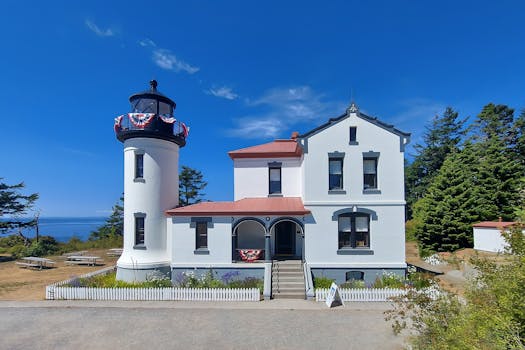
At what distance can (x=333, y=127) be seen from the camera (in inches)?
603

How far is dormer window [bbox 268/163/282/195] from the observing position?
1825cm

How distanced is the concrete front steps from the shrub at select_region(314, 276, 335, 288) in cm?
80

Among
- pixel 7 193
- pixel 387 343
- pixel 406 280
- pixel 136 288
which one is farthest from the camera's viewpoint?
pixel 7 193

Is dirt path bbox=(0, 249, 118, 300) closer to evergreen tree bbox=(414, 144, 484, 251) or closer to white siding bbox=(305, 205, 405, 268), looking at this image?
white siding bbox=(305, 205, 405, 268)

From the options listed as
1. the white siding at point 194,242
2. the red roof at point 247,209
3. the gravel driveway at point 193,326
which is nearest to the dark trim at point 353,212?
the red roof at point 247,209

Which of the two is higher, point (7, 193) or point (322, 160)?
point (322, 160)

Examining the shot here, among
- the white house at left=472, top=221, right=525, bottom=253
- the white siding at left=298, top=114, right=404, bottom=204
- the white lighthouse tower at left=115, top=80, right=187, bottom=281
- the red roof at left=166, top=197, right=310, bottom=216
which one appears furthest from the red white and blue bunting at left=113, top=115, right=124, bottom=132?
the white house at left=472, top=221, right=525, bottom=253

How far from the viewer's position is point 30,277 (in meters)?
18.1

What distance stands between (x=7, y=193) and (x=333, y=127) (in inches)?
1490

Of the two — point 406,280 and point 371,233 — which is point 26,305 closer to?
point 371,233

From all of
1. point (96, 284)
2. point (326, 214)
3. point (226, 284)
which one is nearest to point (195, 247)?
point (226, 284)

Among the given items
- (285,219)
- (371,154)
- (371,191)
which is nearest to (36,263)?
(285,219)

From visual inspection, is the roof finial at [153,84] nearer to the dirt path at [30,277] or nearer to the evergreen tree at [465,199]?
the dirt path at [30,277]

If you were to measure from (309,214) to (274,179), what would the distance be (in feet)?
14.1
